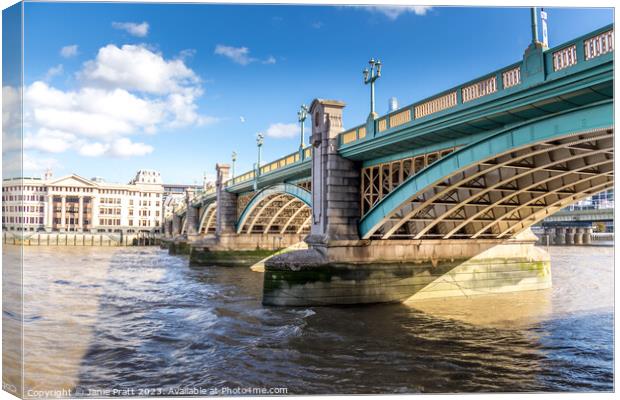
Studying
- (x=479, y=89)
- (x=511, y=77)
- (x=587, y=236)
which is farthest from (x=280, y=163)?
(x=587, y=236)

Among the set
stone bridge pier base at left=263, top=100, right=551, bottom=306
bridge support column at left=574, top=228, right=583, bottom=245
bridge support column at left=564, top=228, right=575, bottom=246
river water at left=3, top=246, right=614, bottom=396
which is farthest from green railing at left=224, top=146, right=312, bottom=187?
bridge support column at left=574, top=228, right=583, bottom=245

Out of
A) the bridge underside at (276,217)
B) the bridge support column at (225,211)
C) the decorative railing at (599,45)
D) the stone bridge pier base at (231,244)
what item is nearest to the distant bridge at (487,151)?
the decorative railing at (599,45)

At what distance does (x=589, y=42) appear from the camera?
9.26 m

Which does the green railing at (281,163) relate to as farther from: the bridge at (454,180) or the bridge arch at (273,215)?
the bridge arch at (273,215)

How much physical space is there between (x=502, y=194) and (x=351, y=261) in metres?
6.20

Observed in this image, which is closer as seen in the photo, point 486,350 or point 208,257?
point 486,350

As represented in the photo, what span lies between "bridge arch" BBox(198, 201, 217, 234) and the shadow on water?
1231 inches

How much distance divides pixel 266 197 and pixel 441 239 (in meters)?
15.4

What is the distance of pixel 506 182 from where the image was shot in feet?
54.2

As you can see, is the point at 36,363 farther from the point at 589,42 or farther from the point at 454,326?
the point at 589,42

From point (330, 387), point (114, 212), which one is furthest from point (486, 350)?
point (114, 212)

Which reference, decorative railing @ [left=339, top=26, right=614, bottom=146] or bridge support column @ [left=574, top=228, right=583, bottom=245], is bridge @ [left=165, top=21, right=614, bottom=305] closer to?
decorative railing @ [left=339, top=26, right=614, bottom=146]

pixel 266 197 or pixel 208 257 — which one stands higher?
pixel 266 197

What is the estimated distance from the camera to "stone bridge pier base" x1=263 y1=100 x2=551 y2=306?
733 inches
